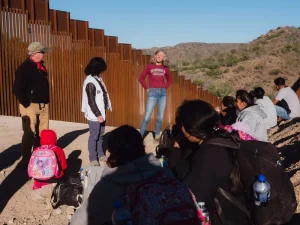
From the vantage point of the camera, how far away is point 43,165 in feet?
18.0

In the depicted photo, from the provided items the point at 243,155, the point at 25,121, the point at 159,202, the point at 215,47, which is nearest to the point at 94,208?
the point at 159,202

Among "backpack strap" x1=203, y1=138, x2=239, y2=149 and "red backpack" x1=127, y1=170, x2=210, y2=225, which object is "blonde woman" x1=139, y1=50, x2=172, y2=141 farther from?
"red backpack" x1=127, y1=170, x2=210, y2=225

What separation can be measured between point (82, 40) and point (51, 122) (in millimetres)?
2299

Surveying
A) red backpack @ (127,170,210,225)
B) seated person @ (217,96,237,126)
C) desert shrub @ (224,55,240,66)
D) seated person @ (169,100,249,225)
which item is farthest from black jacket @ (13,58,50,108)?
desert shrub @ (224,55,240,66)

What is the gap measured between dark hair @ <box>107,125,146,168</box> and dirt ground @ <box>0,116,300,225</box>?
7.12ft

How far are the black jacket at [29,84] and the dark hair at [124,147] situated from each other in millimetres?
3488

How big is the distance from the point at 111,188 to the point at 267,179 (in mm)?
1196

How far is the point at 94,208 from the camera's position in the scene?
3.16 metres

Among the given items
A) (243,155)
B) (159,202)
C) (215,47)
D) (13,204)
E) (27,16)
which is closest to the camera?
(159,202)

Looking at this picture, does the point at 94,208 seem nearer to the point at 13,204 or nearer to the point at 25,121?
the point at 13,204

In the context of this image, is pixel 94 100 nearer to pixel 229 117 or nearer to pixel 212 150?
pixel 212 150

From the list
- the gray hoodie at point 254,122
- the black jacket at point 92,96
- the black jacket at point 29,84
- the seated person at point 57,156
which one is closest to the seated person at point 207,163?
the gray hoodie at point 254,122

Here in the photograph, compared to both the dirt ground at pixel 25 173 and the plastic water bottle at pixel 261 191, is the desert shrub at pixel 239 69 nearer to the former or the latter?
the dirt ground at pixel 25 173

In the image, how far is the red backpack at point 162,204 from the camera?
2.53 m
